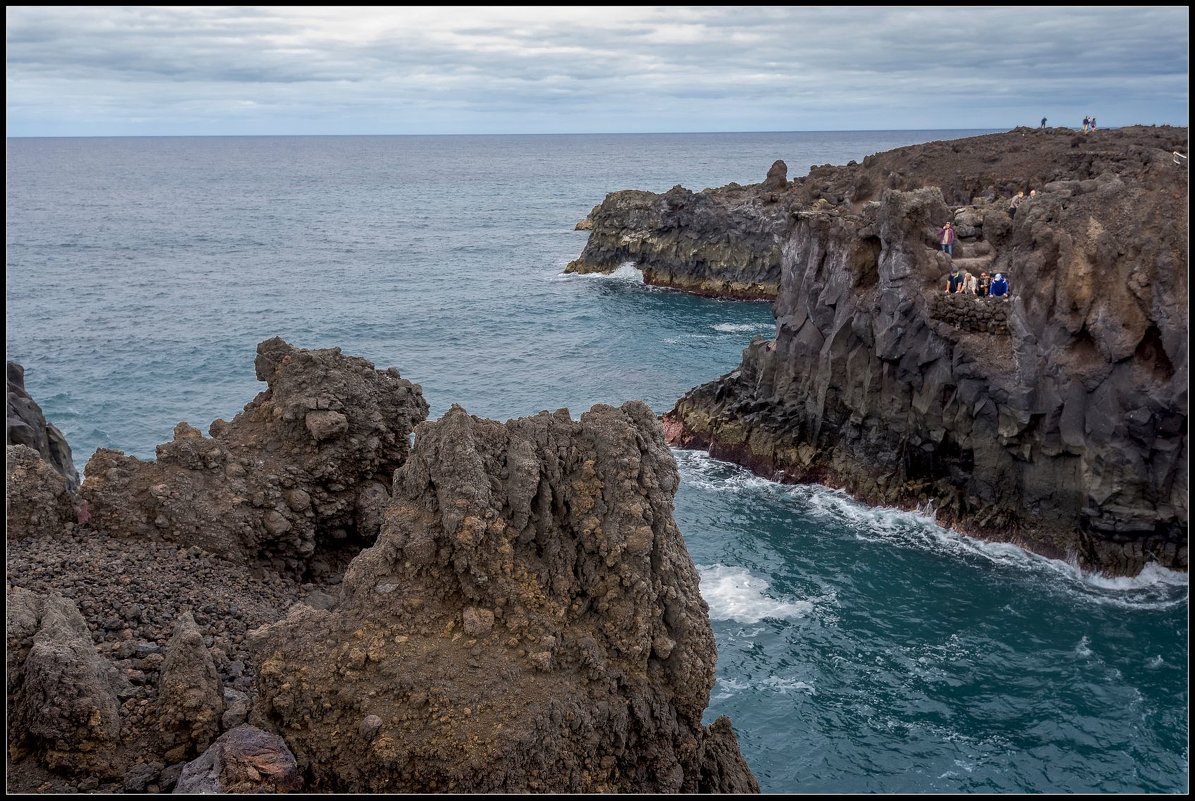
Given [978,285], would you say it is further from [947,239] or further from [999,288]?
[947,239]

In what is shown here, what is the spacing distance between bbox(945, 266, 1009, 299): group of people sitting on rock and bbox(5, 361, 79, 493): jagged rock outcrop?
38296 mm

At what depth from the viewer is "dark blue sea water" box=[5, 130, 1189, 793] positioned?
1208 inches

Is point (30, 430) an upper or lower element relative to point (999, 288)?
lower

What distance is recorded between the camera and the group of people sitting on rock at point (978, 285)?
44.9m

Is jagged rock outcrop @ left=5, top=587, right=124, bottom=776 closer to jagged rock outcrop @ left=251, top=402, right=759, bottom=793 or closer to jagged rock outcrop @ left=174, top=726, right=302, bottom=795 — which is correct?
jagged rock outcrop @ left=174, top=726, right=302, bottom=795

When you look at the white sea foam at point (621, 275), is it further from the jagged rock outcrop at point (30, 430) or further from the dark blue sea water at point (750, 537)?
the jagged rock outcrop at point (30, 430)

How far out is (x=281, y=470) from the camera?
890 inches

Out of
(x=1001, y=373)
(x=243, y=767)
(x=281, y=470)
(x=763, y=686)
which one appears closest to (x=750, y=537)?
(x=763, y=686)

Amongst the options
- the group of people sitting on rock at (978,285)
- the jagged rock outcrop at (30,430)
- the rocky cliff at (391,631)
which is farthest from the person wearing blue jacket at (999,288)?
the jagged rock outcrop at (30,430)

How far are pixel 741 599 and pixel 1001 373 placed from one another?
1551 centimetres

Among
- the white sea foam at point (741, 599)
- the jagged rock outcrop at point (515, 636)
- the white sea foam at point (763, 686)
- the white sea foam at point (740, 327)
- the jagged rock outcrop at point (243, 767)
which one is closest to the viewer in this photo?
the jagged rock outcrop at point (243, 767)

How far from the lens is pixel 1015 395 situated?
42.4m

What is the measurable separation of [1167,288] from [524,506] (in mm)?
31843

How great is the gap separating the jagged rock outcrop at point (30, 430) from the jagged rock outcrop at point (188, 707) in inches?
941
